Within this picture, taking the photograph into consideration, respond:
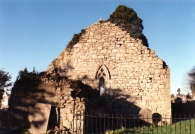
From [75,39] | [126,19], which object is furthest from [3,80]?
[126,19]

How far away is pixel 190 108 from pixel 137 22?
1867 cm

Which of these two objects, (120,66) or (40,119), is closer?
(40,119)

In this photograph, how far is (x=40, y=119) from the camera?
441 inches

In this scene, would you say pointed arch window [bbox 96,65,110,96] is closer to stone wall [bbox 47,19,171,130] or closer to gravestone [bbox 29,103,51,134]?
stone wall [bbox 47,19,171,130]

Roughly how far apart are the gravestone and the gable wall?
4.75 metres

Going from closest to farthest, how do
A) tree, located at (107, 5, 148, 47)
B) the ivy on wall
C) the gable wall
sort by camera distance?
1. the gable wall
2. the ivy on wall
3. tree, located at (107, 5, 148, 47)

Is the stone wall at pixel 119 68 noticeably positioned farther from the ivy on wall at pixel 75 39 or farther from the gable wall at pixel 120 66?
the ivy on wall at pixel 75 39

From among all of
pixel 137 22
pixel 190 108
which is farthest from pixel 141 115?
pixel 137 22

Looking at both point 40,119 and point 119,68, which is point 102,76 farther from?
point 40,119

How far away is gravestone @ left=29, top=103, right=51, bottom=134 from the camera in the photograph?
1106 cm

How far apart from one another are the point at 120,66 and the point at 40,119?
645cm

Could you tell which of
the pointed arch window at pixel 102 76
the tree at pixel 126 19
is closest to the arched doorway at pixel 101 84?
the pointed arch window at pixel 102 76

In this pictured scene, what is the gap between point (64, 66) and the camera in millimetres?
16219

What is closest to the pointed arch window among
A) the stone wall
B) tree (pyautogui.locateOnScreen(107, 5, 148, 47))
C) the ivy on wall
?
the stone wall
